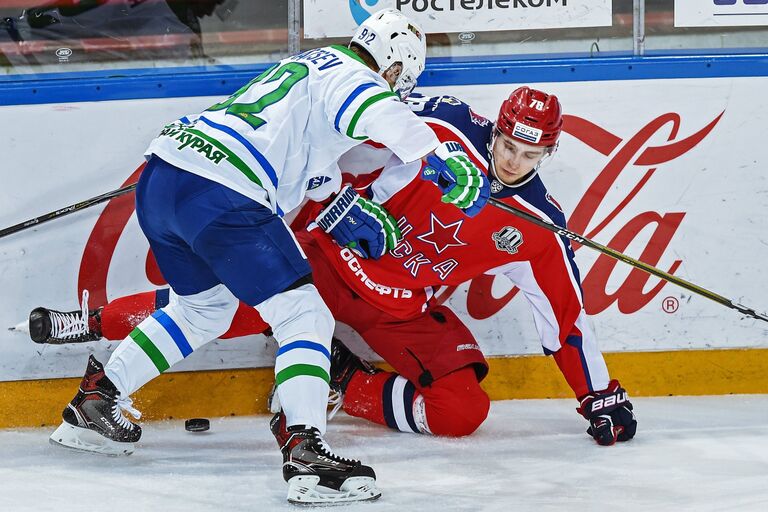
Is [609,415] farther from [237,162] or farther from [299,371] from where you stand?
[237,162]

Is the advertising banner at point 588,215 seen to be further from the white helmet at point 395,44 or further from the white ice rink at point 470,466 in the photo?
the white helmet at point 395,44

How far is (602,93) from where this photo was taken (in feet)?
11.4

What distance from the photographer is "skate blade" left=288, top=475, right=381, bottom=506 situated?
236 centimetres

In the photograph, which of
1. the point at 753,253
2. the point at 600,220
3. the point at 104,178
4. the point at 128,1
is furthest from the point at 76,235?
the point at 753,253

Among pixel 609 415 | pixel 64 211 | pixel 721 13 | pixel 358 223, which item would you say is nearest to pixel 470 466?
pixel 609 415

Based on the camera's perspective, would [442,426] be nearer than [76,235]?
Yes

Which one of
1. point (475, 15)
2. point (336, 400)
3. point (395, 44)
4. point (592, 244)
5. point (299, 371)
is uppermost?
point (475, 15)

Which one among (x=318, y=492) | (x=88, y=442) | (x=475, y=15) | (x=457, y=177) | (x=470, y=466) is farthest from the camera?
→ (x=475, y=15)

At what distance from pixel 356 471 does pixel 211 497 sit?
0.37 m

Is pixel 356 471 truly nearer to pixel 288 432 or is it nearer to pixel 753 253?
pixel 288 432

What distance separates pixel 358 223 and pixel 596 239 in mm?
934

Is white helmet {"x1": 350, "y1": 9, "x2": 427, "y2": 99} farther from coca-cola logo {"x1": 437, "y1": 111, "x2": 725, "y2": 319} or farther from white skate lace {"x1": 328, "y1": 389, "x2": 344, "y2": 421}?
white skate lace {"x1": 328, "y1": 389, "x2": 344, "y2": 421}

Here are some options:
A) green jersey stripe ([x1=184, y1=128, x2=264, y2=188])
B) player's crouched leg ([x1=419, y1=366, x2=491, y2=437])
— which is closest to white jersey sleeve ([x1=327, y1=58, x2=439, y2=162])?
green jersey stripe ([x1=184, y1=128, x2=264, y2=188])

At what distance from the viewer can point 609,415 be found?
120 inches
